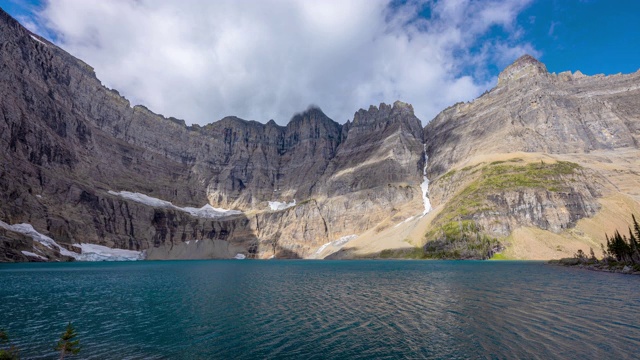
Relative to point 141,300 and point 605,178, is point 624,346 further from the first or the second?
point 605,178

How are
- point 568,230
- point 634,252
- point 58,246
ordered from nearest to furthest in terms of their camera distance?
point 634,252 → point 568,230 → point 58,246

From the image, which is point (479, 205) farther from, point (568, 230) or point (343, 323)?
point (343, 323)

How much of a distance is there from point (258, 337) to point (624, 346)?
81.8 feet

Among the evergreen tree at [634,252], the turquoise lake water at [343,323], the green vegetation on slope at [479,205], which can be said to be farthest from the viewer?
the green vegetation on slope at [479,205]

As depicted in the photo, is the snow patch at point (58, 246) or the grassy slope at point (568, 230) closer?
the grassy slope at point (568, 230)

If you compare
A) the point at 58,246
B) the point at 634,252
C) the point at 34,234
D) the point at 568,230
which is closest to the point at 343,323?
the point at 634,252

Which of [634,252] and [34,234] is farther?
[34,234]

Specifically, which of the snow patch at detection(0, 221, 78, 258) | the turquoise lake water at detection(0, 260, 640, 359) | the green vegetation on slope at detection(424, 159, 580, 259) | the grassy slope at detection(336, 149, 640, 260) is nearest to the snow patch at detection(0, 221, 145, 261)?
the snow patch at detection(0, 221, 78, 258)

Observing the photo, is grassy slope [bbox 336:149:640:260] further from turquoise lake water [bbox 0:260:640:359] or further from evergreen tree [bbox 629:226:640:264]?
turquoise lake water [bbox 0:260:640:359]

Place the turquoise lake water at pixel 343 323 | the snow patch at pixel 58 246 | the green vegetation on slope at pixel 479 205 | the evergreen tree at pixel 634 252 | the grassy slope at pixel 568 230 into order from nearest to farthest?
the turquoise lake water at pixel 343 323 < the evergreen tree at pixel 634 252 < the grassy slope at pixel 568 230 < the snow patch at pixel 58 246 < the green vegetation on slope at pixel 479 205

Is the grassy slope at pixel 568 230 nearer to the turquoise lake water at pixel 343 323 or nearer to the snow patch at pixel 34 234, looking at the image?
the turquoise lake water at pixel 343 323

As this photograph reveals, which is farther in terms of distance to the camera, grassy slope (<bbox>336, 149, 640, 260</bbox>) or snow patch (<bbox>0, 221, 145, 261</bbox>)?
snow patch (<bbox>0, 221, 145, 261</bbox>)

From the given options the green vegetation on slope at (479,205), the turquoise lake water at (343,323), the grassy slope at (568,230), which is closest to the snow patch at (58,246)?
the turquoise lake water at (343,323)

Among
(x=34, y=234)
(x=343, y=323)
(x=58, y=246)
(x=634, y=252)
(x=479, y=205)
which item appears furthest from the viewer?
(x=479, y=205)
